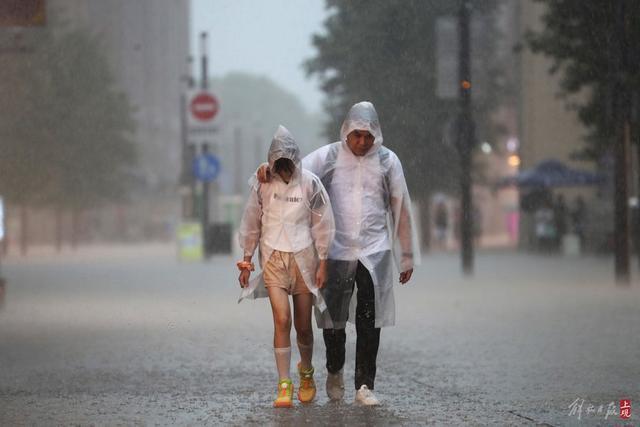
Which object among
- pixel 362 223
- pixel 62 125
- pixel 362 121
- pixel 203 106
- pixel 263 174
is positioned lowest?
pixel 362 223

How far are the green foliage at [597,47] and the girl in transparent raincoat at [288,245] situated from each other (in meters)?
12.0

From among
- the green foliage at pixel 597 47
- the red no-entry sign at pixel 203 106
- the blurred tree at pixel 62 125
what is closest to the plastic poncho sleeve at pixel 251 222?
the green foliage at pixel 597 47

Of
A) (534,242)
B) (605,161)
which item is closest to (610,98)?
(605,161)

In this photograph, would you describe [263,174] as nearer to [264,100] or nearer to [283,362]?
[283,362]

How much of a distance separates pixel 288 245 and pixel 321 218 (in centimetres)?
25

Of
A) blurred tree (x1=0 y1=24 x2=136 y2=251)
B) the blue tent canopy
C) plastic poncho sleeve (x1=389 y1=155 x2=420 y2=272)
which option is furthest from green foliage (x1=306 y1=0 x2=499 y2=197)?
plastic poncho sleeve (x1=389 y1=155 x2=420 y2=272)

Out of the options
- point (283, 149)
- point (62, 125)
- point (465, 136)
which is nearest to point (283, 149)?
point (283, 149)

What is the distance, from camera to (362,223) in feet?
26.5

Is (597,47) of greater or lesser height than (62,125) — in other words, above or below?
below

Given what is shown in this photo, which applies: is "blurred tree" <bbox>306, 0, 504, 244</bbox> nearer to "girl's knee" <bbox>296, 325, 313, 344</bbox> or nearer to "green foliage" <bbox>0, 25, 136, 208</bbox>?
"green foliage" <bbox>0, 25, 136, 208</bbox>

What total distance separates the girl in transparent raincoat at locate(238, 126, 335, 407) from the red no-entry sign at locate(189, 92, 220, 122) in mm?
23461

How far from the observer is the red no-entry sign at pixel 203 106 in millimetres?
31281

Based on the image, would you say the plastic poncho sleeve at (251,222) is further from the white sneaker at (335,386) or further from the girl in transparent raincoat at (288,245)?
the white sneaker at (335,386)

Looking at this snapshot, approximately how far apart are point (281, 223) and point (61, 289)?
Answer: 13603 mm
